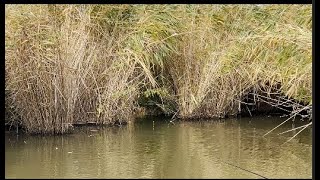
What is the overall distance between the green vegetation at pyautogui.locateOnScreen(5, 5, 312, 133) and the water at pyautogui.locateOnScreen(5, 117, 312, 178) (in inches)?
14.4

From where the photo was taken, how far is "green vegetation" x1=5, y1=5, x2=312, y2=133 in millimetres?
5445

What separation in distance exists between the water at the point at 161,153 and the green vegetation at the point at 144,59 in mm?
366

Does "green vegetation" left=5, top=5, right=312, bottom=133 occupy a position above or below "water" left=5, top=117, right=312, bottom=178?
above

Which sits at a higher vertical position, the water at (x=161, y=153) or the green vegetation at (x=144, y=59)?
the green vegetation at (x=144, y=59)

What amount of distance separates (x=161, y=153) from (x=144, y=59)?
178 centimetres

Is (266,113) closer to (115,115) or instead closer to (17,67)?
(115,115)

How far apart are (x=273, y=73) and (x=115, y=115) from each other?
201cm

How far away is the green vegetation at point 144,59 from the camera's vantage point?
17.9ft

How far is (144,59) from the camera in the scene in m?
6.59

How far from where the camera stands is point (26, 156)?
5.00m

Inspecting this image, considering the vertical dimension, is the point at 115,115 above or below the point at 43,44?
below

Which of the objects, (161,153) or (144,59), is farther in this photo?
(144,59)
